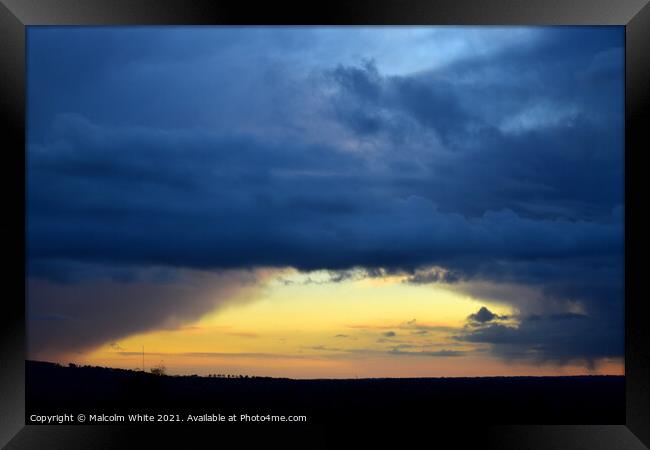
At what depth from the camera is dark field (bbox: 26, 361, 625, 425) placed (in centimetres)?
499

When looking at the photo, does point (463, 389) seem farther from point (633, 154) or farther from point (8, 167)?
point (8, 167)

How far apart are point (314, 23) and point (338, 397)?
3.31 meters

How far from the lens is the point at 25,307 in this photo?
496 centimetres

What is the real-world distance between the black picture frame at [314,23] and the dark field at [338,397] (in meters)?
0.13

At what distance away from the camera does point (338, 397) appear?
6.04m

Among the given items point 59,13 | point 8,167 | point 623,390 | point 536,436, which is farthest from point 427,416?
point 59,13

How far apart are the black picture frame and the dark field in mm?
128

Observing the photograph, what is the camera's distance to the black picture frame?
4.77 m

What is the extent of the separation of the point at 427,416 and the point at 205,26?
11.1 ft

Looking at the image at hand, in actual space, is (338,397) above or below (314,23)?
below

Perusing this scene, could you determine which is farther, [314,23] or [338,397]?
[338,397]

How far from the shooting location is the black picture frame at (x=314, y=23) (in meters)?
4.77

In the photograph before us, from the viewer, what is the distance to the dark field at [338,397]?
4.99 meters

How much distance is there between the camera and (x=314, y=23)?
489cm
